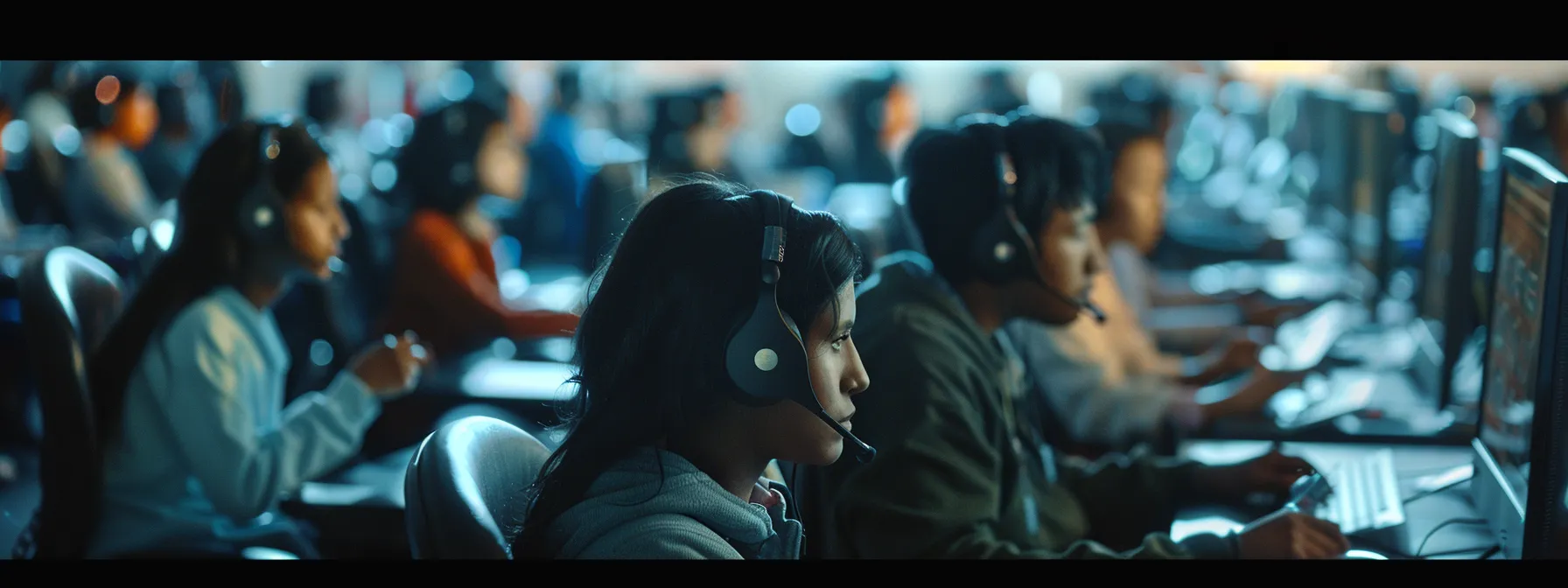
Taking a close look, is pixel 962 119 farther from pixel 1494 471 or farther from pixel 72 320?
pixel 72 320

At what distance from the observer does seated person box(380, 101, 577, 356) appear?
2537 millimetres

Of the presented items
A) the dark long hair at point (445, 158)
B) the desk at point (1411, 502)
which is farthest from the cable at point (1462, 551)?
the dark long hair at point (445, 158)

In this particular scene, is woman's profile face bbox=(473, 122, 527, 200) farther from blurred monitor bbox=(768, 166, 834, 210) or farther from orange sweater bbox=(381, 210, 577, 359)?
blurred monitor bbox=(768, 166, 834, 210)

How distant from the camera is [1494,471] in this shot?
1.37 m

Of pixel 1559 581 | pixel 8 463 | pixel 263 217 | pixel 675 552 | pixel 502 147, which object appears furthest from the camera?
pixel 502 147

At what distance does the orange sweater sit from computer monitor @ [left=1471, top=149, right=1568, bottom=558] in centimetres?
163

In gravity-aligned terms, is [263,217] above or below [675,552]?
above

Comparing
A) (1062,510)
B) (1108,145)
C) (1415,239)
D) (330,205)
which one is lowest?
(1415,239)

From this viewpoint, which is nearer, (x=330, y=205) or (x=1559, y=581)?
(x=1559, y=581)

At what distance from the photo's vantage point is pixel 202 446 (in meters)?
1.36

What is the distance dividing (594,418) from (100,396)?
752 millimetres

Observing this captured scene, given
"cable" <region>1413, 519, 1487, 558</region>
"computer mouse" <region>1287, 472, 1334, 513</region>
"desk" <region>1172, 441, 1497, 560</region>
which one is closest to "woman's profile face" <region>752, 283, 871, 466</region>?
"desk" <region>1172, 441, 1497, 560</region>

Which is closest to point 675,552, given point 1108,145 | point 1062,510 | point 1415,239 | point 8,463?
point 1062,510

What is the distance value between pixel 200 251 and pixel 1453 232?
168 centimetres
